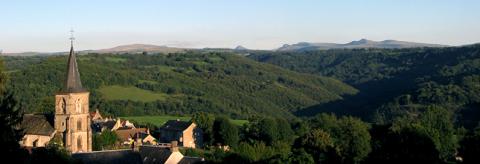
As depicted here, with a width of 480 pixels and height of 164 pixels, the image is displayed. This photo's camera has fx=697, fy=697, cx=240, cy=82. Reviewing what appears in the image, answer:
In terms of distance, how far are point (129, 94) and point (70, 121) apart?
68.9 metres

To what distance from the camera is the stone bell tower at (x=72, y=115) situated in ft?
225

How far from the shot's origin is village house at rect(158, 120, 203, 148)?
3784 inches

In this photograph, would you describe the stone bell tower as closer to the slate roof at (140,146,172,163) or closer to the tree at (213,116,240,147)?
the slate roof at (140,146,172,163)

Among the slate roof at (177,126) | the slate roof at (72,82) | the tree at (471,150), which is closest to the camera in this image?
the tree at (471,150)

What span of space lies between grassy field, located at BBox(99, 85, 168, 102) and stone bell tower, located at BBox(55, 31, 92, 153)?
203ft

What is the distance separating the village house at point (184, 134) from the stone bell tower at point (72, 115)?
88.9ft

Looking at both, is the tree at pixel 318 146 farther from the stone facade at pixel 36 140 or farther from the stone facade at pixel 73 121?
the stone facade at pixel 36 140

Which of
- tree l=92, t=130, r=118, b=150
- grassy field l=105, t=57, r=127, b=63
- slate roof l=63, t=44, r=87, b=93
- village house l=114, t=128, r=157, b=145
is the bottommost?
village house l=114, t=128, r=157, b=145

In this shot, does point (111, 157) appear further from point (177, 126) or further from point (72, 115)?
point (177, 126)

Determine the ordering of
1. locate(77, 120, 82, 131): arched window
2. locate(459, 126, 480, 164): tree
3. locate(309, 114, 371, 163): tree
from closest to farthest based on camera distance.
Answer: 1. locate(459, 126, 480, 164): tree
2. locate(309, 114, 371, 163): tree
3. locate(77, 120, 82, 131): arched window

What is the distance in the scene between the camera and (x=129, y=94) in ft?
450

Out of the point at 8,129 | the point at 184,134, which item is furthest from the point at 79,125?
the point at 8,129

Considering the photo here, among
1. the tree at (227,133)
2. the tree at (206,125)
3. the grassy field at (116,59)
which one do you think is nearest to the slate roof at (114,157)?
the tree at (227,133)

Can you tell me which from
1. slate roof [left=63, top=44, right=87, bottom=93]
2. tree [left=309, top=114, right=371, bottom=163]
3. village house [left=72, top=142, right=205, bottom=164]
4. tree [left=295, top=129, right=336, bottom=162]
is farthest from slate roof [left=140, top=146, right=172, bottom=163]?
tree [left=309, top=114, right=371, bottom=163]
